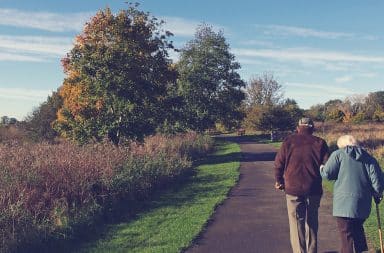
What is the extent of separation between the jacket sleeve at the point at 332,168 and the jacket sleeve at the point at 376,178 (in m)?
0.41

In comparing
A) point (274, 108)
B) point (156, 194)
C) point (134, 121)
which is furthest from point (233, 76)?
point (156, 194)

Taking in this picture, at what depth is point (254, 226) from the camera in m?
8.43

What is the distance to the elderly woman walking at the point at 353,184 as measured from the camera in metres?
5.85

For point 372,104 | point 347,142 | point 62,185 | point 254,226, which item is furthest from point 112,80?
point 372,104

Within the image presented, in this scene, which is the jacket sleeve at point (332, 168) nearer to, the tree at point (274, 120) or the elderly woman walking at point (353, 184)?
the elderly woman walking at point (353, 184)

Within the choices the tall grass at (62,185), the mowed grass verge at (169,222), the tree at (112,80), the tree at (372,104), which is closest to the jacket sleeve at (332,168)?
the mowed grass verge at (169,222)

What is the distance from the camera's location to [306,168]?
6.25m

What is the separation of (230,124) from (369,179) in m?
35.3

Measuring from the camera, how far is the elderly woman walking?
585cm

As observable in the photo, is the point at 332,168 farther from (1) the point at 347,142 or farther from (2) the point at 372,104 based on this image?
(2) the point at 372,104

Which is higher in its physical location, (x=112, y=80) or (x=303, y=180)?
(x=112, y=80)

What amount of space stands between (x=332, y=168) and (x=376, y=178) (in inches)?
22.1

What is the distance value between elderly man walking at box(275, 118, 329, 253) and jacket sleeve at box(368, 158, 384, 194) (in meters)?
0.65

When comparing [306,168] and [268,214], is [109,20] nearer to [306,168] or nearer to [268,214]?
[268,214]
